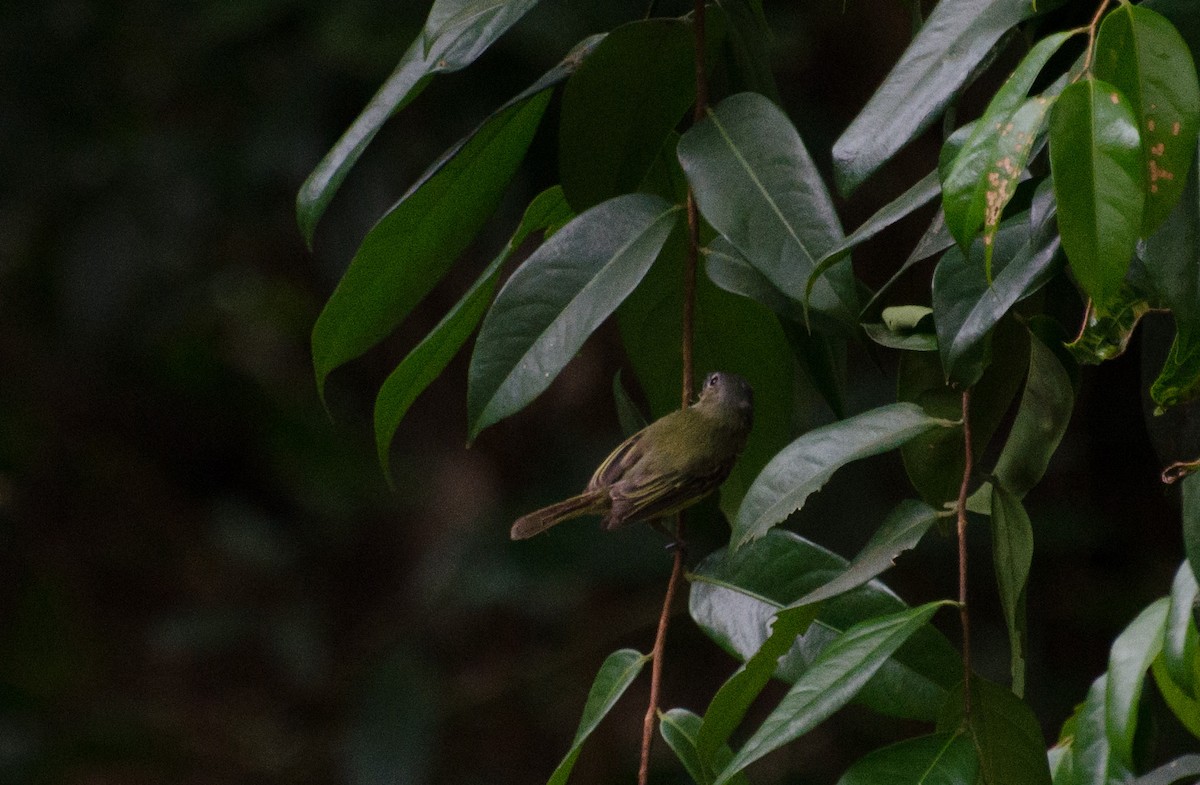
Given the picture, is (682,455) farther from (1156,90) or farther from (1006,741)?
(1156,90)

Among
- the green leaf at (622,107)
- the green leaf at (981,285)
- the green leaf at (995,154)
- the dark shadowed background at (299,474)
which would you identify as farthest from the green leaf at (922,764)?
the dark shadowed background at (299,474)

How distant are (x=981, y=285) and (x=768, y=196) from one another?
0.56 ft

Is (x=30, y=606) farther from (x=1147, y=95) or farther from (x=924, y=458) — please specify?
(x=1147, y=95)

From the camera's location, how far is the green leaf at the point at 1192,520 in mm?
729

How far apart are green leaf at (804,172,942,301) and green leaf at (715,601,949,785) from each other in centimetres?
20

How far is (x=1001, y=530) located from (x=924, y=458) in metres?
0.10

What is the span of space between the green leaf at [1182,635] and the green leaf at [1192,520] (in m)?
0.01

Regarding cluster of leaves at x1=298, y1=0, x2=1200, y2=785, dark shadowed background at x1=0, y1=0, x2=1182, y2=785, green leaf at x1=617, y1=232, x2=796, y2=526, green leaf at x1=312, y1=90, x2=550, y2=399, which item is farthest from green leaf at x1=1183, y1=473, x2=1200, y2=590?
dark shadowed background at x1=0, y1=0, x2=1182, y2=785

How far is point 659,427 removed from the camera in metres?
1.21

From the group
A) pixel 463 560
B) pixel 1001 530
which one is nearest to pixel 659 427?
pixel 1001 530

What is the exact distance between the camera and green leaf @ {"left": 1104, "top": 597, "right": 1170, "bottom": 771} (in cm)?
77

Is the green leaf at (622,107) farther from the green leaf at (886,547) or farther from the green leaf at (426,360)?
the green leaf at (886,547)

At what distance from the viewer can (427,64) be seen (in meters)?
1.07

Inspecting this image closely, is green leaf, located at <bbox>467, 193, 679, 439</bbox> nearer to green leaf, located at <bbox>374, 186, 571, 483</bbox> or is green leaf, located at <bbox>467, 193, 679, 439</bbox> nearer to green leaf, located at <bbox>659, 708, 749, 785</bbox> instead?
green leaf, located at <bbox>374, 186, 571, 483</bbox>
